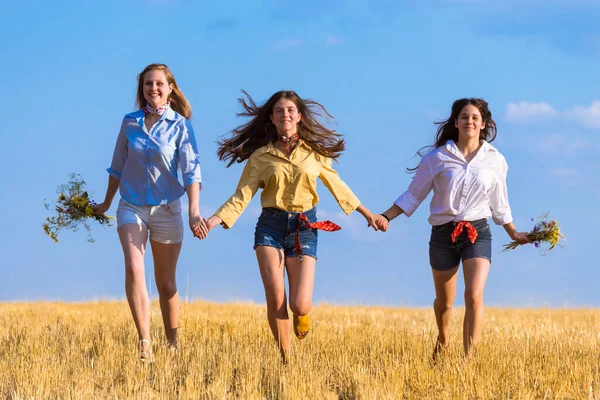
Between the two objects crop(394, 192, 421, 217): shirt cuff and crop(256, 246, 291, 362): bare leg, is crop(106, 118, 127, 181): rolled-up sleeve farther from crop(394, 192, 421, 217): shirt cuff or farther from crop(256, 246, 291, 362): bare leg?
crop(394, 192, 421, 217): shirt cuff

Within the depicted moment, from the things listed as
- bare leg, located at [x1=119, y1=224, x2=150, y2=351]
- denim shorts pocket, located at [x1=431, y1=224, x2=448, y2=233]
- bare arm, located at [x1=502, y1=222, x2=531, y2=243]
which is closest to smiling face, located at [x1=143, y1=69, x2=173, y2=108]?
bare leg, located at [x1=119, y1=224, x2=150, y2=351]

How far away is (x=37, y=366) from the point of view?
7059 millimetres

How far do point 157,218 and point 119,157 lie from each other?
2.91 ft

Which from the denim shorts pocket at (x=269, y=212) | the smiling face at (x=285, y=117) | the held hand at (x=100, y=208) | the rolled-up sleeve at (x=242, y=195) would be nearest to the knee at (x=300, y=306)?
the denim shorts pocket at (x=269, y=212)

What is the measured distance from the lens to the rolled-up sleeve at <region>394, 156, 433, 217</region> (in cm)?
804

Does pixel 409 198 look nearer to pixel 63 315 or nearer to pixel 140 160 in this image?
pixel 140 160

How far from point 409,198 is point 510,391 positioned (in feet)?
7.47

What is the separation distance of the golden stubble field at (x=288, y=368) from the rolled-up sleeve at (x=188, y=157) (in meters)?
1.71

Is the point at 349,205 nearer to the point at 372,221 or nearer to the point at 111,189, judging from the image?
the point at 372,221

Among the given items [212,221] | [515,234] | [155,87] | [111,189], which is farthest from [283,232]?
[515,234]

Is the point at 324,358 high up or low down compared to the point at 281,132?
down

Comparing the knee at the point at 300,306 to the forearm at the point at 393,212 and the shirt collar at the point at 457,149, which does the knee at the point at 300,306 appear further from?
the shirt collar at the point at 457,149

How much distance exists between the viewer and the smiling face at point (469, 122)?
7926mm

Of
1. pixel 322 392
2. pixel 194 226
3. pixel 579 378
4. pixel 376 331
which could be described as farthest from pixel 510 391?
pixel 376 331
